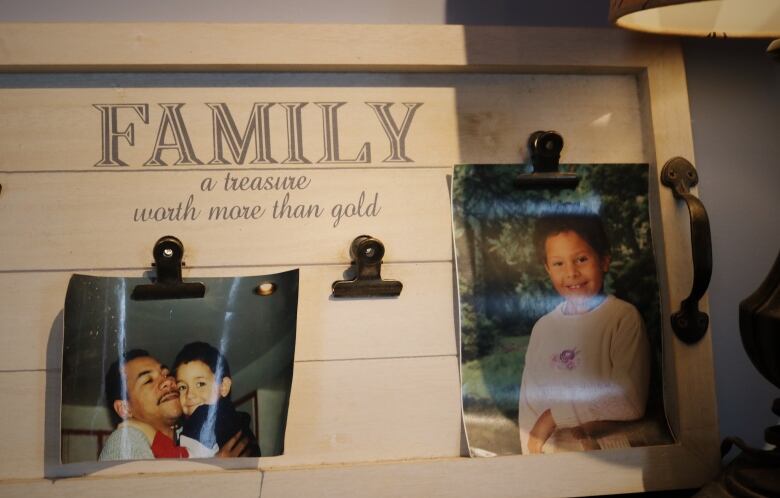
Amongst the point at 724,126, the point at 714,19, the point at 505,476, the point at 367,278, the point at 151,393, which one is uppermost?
the point at 714,19

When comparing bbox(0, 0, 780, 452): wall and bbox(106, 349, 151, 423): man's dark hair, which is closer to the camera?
bbox(106, 349, 151, 423): man's dark hair

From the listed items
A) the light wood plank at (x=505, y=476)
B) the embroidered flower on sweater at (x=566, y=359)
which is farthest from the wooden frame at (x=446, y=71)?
the embroidered flower on sweater at (x=566, y=359)

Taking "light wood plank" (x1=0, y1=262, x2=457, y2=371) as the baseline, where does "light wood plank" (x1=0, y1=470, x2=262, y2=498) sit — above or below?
below

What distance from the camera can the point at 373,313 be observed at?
881mm

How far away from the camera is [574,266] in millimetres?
916

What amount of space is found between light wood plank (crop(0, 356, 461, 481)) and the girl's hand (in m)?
0.09

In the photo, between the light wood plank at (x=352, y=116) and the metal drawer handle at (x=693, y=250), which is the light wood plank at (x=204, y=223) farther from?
the metal drawer handle at (x=693, y=250)

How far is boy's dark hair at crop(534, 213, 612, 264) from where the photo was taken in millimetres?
916

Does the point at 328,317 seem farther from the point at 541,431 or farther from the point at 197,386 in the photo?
the point at 541,431

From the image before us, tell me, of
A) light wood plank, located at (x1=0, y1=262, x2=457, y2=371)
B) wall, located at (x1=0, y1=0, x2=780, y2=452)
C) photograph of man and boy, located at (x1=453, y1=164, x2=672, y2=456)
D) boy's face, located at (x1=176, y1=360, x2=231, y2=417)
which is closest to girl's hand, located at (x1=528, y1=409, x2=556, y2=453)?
photograph of man and boy, located at (x1=453, y1=164, x2=672, y2=456)

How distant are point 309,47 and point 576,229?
41 centimetres

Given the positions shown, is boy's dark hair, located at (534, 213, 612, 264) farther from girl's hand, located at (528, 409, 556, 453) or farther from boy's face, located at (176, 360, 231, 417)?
boy's face, located at (176, 360, 231, 417)

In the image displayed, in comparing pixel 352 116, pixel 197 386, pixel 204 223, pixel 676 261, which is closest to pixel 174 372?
pixel 197 386

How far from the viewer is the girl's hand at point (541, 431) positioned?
88 cm
